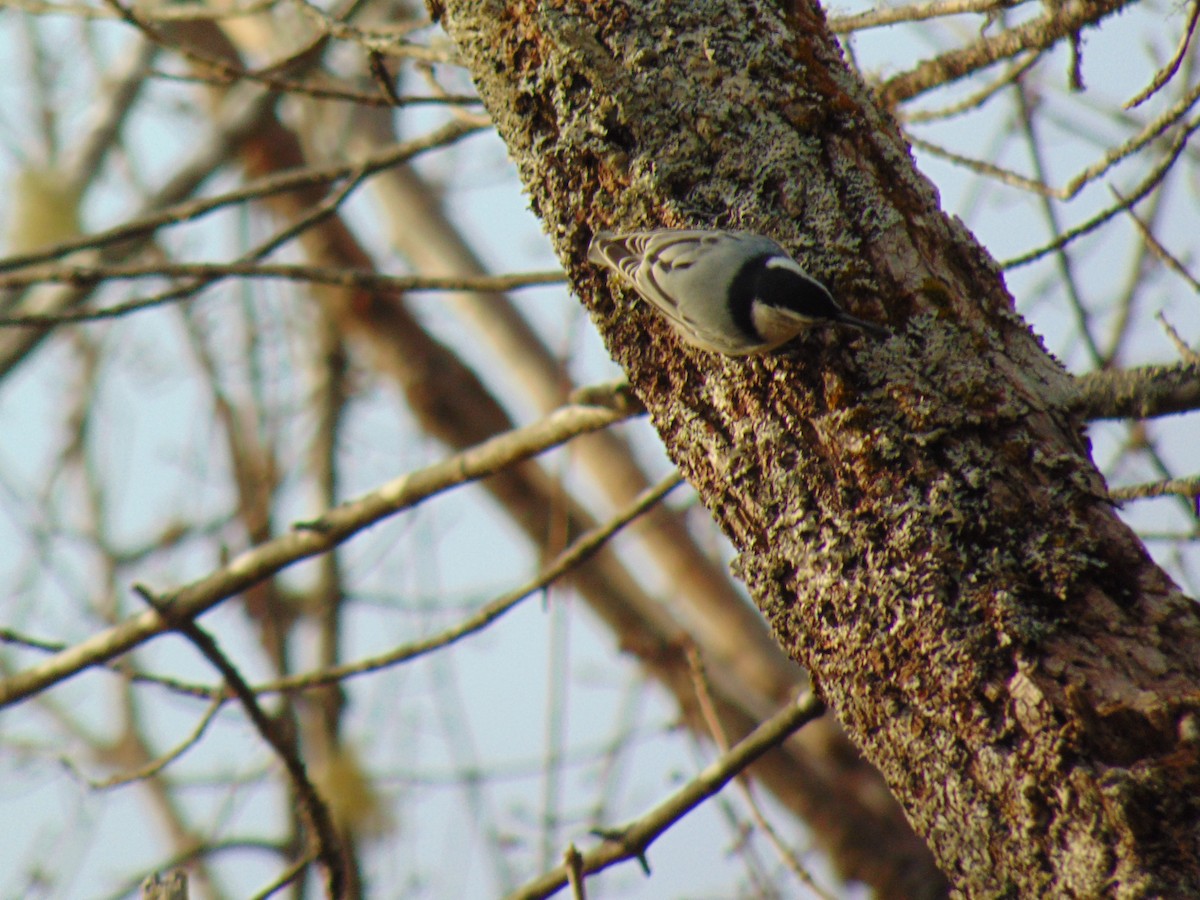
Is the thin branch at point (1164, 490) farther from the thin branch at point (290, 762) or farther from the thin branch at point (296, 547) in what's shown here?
the thin branch at point (290, 762)

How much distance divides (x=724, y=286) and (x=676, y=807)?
743 mm

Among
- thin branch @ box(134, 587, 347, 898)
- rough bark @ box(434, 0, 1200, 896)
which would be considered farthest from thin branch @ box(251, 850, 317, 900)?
Answer: rough bark @ box(434, 0, 1200, 896)

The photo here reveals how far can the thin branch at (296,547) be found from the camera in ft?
6.13

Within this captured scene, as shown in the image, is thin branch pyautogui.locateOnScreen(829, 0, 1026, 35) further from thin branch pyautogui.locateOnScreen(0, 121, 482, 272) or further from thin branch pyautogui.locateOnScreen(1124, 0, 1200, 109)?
thin branch pyautogui.locateOnScreen(0, 121, 482, 272)

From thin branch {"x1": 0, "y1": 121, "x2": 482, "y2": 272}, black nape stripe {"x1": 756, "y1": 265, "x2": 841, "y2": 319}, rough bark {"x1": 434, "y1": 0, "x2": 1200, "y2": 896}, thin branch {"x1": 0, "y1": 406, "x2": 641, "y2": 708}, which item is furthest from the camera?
thin branch {"x1": 0, "y1": 121, "x2": 482, "y2": 272}

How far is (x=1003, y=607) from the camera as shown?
110 centimetres

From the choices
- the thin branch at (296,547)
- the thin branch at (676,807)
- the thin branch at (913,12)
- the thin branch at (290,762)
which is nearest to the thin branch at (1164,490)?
the thin branch at (676,807)

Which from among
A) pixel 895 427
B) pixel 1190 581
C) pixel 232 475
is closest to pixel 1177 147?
pixel 895 427

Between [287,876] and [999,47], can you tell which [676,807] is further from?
[999,47]

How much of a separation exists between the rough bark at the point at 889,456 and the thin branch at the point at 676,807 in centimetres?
32

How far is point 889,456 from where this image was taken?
1.21 meters

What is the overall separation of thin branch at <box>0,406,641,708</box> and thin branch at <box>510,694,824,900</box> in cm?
58

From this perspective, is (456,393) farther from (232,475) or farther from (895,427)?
(895,427)

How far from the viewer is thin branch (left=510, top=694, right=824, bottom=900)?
1565mm
